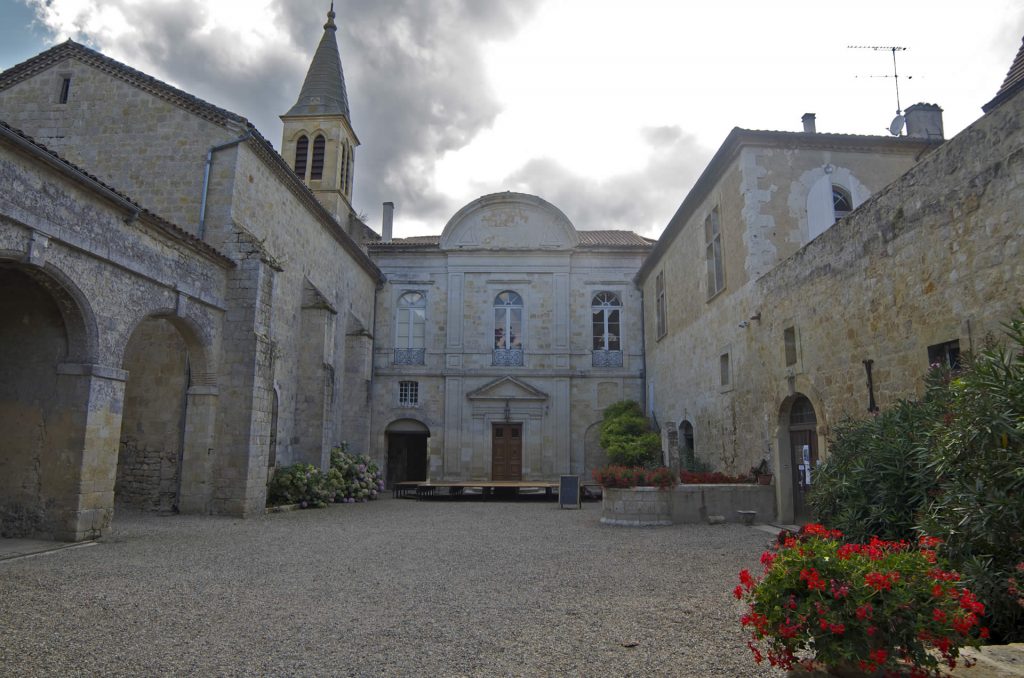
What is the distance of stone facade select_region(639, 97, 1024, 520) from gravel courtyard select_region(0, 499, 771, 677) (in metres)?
2.64

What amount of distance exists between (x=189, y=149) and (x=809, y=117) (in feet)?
43.7

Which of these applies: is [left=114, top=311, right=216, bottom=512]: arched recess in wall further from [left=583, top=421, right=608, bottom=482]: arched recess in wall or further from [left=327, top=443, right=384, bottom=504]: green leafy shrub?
[left=583, top=421, right=608, bottom=482]: arched recess in wall

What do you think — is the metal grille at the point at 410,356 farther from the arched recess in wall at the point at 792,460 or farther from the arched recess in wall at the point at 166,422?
the arched recess in wall at the point at 792,460

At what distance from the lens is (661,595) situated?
5.66 metres

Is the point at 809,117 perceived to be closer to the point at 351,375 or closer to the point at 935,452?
the point at 935,452

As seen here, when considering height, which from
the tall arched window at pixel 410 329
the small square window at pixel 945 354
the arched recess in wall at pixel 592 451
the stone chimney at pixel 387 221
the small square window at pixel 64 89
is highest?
the stone chimney at pixel 387 221

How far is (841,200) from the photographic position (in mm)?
12461

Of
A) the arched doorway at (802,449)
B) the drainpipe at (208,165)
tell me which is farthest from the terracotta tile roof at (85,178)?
the arched doorway at (802,449)

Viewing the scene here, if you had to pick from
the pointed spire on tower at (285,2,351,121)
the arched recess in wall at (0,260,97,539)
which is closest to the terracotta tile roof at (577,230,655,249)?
the pointed spire on tower at (285,2,351,121)

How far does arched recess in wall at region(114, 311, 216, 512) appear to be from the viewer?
36.9 ft

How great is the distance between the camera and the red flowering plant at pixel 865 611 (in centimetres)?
266

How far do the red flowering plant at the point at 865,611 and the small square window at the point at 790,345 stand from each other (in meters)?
7.69

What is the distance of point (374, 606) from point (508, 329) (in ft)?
56.6

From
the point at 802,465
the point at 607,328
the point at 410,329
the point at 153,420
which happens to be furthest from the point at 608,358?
the point at 153,420
